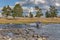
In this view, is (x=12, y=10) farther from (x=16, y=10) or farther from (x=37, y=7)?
(x=37, y=7)

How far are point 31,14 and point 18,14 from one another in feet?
61.8

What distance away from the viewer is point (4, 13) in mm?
144875

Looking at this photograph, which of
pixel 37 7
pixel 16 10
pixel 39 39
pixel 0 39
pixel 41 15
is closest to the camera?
pixel 0 39

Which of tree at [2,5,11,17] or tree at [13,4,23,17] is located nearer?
tree at [13,4,23,17]

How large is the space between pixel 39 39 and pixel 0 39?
5.70 meters

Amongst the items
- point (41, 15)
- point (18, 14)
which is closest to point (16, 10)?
point (18, 14)

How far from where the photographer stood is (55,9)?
166 meters

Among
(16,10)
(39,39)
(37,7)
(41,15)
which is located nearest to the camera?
(39,39)

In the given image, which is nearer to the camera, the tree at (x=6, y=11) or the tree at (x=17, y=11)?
the tree at (x=17, y=11)

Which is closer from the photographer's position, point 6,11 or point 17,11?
point 17,11

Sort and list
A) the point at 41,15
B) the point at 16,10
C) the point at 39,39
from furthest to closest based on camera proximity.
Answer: the point at 41,15 → the point at 16,10 → the point at 39,39

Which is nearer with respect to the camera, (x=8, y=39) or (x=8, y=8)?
(x=8, y=39)

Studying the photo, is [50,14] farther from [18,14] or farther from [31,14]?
[18,14]

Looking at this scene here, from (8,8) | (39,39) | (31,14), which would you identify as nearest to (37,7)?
(31,14)
